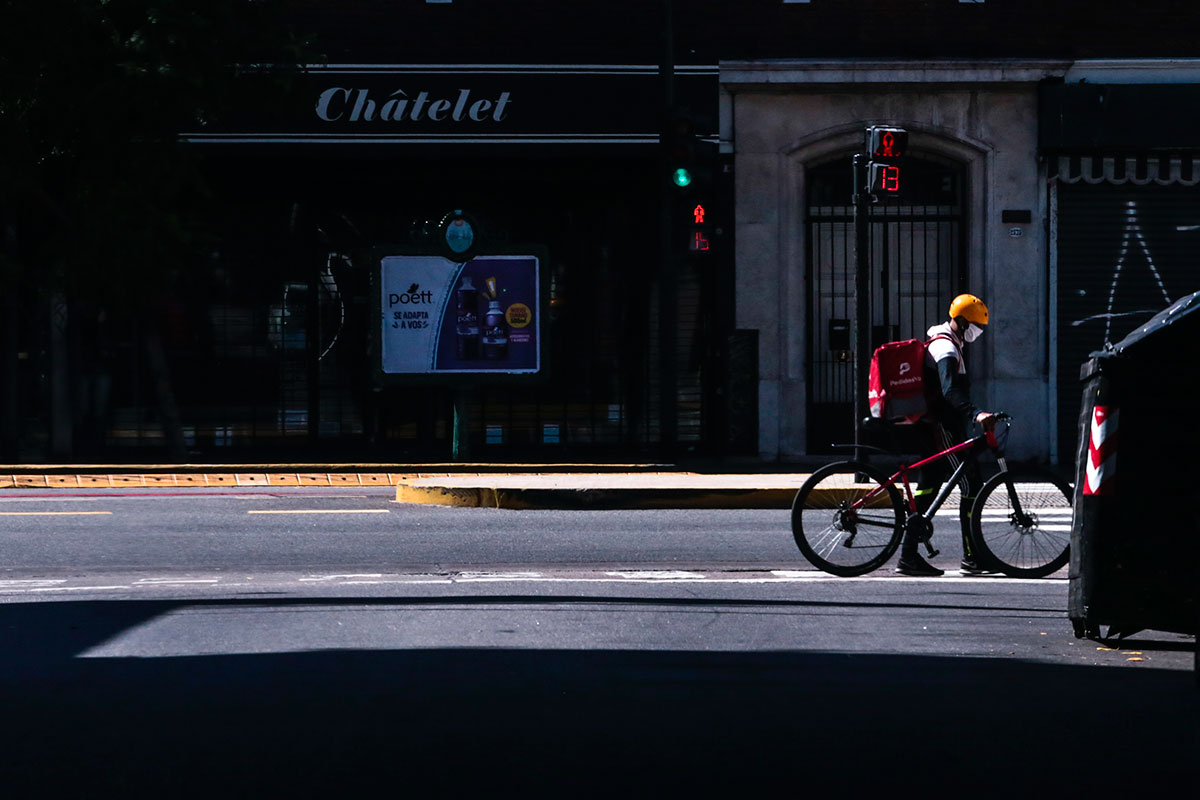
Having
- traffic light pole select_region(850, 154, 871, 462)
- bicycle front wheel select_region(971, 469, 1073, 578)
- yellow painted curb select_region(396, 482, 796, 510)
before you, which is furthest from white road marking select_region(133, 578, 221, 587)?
traffic light pole select_region(850, 154, 871, 462)

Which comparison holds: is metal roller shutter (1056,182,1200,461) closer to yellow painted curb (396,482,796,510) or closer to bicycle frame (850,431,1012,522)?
yellow painted curb (396,482,796,510)

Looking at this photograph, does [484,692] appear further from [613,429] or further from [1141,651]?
[613,429]

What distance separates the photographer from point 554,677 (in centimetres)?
680

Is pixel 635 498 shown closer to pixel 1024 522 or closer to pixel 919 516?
pixel 919 516

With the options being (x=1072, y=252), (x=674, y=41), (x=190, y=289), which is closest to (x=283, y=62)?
(x=190, y=289)

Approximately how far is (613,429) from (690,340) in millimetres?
1343

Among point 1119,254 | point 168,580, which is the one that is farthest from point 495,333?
point 168,580

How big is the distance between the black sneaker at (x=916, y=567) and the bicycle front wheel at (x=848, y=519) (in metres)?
0.11

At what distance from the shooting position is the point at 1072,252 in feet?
67.0

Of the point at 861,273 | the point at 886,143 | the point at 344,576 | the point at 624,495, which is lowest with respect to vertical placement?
the point at 344,576

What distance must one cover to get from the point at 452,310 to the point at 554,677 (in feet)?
43.3

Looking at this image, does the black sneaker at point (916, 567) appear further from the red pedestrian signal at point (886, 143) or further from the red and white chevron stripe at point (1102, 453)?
the red pedestrian signal at point (886, 143)

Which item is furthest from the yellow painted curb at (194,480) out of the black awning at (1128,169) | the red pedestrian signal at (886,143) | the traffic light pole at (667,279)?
the black awning at (1128,169)

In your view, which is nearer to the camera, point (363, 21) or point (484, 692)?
point (484, 692)
